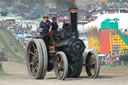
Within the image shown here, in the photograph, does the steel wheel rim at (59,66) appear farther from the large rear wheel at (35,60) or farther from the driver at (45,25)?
the driver at (45,25)

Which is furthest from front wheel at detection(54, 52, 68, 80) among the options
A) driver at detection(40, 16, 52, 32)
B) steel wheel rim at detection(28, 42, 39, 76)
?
driver at detection(40, 16, 52, 32)

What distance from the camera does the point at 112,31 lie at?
39.0m

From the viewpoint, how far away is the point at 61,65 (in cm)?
1354

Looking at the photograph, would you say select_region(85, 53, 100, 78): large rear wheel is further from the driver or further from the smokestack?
the driver

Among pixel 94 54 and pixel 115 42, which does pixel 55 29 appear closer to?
pixel 94 54

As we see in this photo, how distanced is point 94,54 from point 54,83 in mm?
2298

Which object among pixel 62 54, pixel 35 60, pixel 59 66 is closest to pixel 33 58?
pixel 35 60

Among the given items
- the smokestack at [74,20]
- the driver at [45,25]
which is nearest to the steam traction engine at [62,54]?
the smokestack at [74,20]

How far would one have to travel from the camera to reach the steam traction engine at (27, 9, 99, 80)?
13633 millimetres

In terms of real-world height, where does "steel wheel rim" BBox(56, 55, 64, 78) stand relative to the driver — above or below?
below

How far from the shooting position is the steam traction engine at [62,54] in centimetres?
1363

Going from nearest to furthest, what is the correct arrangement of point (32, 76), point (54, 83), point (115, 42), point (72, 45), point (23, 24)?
point (54, 83) → point (72, 45) → point (32, 76) → point (115, 42) → point (23, 24)

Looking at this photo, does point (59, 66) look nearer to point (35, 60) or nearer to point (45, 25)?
point (35, 60)

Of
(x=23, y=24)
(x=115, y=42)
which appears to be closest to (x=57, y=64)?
(x=115, y=42)
